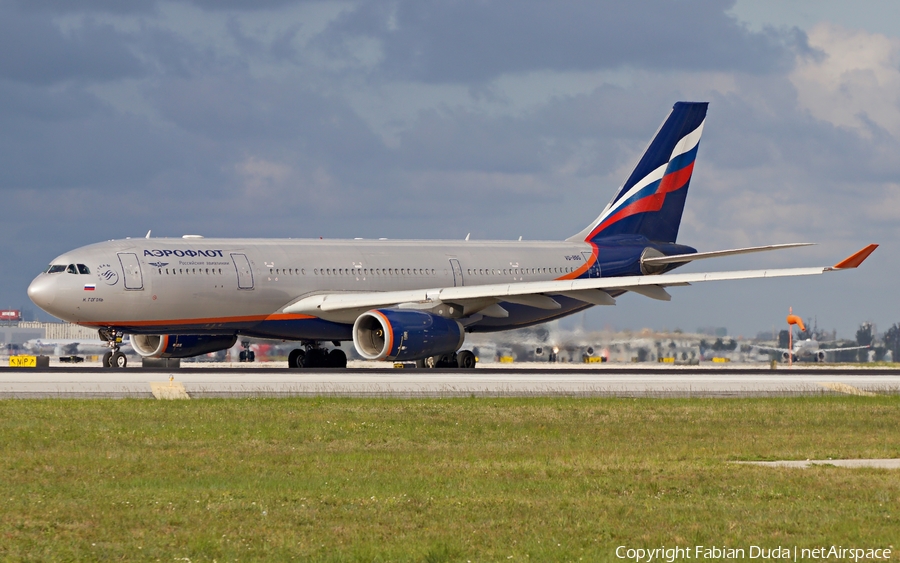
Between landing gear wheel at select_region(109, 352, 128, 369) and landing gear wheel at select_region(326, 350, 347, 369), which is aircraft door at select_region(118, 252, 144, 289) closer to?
landing gear wheel at select_region(109, 352, 128, 369)

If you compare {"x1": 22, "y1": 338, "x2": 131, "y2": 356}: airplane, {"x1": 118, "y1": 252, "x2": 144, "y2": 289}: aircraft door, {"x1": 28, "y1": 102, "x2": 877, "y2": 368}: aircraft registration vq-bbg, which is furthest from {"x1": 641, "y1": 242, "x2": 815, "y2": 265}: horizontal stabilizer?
{"x1": 22, "y1": 338, "x2": 131, "y2": 356}: airplane

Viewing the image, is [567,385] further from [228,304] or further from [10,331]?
[10,331]

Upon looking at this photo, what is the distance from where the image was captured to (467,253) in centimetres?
4853

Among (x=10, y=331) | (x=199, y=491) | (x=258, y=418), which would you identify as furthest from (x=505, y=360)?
(x=10, y=331)

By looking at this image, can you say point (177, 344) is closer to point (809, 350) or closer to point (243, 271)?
point (243, 271)

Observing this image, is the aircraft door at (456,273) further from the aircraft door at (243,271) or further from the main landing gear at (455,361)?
the aircraft door at (243,271)

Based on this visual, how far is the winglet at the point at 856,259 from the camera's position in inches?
1435

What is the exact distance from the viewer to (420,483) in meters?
15.2

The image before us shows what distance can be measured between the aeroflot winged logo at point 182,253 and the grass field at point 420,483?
16.0 metres

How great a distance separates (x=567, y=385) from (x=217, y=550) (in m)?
22.6

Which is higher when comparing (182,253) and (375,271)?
(182,253)

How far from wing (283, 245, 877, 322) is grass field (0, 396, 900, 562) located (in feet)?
52.8

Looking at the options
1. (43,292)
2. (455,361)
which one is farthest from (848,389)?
(43,292)

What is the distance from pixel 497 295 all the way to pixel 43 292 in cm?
1443
